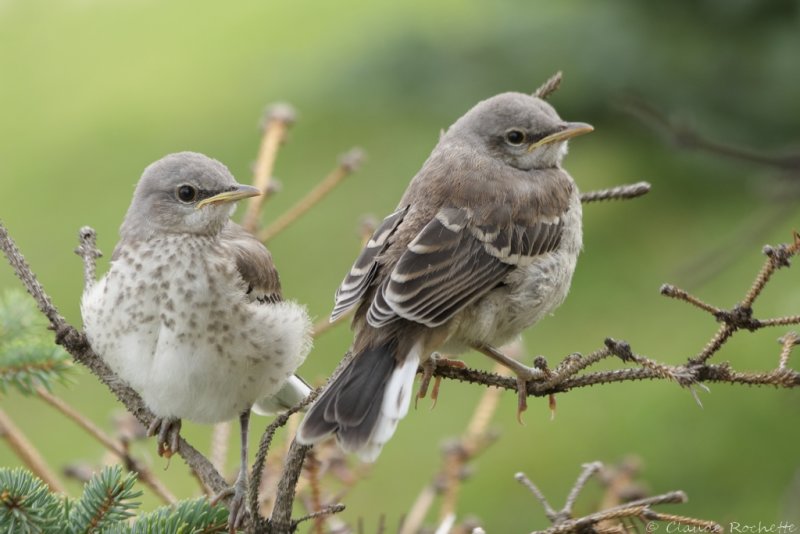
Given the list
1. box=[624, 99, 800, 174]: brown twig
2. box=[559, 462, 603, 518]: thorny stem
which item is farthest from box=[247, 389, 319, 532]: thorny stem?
box=[624, 99, 800, 174]: brown twig

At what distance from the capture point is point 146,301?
3.33 metres

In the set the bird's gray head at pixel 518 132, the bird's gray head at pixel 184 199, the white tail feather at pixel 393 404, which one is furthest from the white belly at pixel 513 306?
the bird's gray head at pixel 184 199

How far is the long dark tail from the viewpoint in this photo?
2.73 meters

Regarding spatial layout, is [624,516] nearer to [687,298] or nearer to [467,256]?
[687,298]

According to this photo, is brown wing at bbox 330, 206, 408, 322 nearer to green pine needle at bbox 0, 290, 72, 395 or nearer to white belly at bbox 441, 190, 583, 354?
white belly at bbox 441, 190, 583, 354

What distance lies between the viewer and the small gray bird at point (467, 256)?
10.7ft

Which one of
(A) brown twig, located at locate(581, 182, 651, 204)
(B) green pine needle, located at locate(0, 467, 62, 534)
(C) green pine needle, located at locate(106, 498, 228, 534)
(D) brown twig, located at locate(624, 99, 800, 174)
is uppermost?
(D) brown twig, located at locate(624, 99, 800, 174)

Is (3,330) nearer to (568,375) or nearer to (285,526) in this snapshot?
(285,526)

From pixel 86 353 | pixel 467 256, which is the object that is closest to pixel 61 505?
pixel 86 353

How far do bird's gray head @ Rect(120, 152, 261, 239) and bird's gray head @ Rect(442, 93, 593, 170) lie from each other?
2.81ft

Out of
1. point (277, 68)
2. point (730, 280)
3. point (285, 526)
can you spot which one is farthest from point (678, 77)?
point (285, 526)

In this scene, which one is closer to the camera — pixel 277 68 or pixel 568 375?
pixel 568 375

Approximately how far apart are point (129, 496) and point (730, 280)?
778 centimetres

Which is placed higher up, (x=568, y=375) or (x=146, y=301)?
(x=568, y=375)
